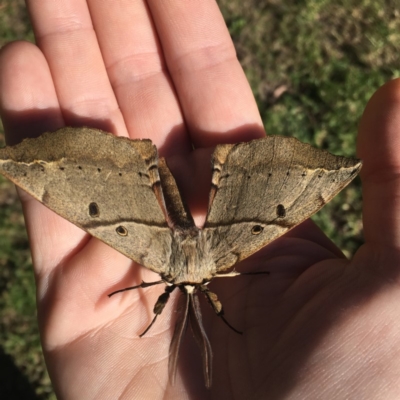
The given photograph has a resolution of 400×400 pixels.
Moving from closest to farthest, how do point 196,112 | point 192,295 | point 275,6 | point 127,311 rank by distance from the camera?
point 192,295 < point 127,311 < point 196,112 < point 275,6

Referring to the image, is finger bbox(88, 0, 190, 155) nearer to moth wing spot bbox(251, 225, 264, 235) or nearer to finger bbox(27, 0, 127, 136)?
finger bbox(27, 0, 127, 136)

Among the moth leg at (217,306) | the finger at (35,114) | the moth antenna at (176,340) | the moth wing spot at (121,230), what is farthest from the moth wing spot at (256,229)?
the finger at (35,114)

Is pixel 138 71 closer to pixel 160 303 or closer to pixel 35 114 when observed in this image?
pixel 35 114

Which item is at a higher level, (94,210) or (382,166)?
(94,210)

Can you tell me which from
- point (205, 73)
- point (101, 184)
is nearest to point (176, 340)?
point (101, 184)

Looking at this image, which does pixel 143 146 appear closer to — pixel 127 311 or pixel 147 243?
pixel 147 243

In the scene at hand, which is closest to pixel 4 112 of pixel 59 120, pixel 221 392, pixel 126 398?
pixel 59 120
